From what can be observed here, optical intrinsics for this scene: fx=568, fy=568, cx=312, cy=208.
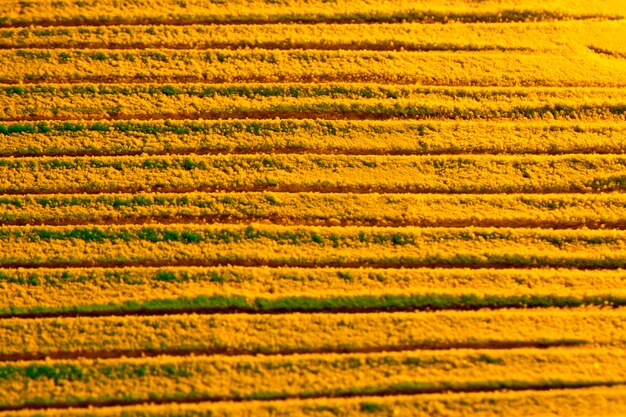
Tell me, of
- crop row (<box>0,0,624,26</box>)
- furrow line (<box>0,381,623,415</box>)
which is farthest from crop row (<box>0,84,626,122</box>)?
furrow line (<box>0,381,623,415</box>)

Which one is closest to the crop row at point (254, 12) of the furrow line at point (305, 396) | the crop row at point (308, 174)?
the crop row at point (308, 174)

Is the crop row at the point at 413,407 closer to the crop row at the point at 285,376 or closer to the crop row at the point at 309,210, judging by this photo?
the crop row at the point at 285,376

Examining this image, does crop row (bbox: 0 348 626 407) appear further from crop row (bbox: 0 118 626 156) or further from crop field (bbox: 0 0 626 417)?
crop row (bbox: 0 118 626 156)

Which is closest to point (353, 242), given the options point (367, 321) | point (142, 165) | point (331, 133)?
point (367, 321)

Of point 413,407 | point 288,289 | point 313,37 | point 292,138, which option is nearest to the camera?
point 413,407

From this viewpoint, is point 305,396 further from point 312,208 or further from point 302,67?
point 302,67

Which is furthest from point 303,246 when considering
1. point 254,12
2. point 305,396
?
point 254,12
